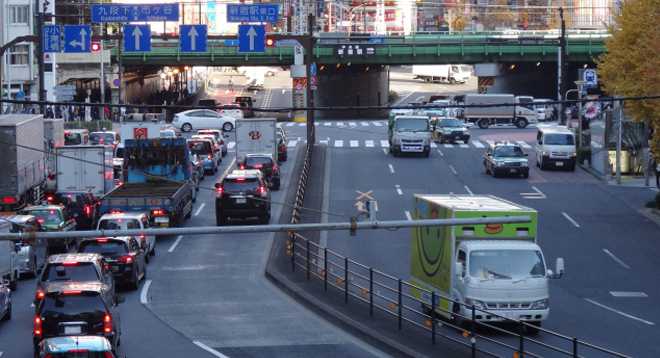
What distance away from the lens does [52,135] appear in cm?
5606

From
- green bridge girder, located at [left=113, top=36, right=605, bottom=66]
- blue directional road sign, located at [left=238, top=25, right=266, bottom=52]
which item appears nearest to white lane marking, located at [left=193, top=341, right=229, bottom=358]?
blue directional road sign, located at [left=238, top=25, right=266, bottom=52]

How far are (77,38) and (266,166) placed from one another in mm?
11822

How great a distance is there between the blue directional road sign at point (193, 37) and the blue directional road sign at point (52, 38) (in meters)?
5.76

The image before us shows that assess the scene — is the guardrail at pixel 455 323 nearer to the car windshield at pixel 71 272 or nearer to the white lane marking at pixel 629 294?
the white lane marking at pixel 629 294

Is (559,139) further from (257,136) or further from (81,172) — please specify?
(81,172)

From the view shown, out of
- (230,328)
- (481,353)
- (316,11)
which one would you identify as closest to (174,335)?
(230,328)

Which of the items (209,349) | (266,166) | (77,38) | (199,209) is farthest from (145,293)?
(77,38)

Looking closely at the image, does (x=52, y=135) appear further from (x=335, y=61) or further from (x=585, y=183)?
(x=335, y=61)

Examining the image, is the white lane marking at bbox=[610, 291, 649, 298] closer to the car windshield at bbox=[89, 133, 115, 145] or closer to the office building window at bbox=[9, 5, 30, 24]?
the car windshield at bbox=[89, 133, 115, 145]

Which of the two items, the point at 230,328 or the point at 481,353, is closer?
the point at 481,353

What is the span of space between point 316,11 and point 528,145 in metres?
107

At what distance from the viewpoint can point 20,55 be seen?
296ft

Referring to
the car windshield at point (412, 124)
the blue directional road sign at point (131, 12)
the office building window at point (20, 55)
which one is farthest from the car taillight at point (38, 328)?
the office building window at point (20, 55)

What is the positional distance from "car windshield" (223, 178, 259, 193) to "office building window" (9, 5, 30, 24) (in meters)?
52.9
